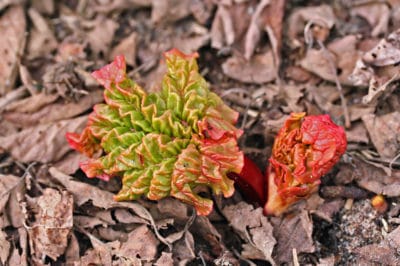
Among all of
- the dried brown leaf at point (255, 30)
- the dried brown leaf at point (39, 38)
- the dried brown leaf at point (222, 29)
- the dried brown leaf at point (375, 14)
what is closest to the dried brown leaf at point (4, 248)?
the dried brown leaf at point (39, 38)

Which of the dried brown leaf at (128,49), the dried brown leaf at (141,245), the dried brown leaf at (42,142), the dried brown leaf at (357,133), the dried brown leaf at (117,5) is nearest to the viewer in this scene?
the dried brown leaf at (141,245)

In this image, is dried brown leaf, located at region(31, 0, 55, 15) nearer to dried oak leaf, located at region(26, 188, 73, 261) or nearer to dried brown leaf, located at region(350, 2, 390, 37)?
dried oak leaf, located at region(26, 188, 73, 261)

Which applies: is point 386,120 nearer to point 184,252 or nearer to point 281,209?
point 281,209

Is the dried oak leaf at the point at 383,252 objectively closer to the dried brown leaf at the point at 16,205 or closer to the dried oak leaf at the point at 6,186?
the dried brown leaf at the point at 16,205

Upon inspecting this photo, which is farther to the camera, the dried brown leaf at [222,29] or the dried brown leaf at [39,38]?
the dried brown leaf at [39,38]

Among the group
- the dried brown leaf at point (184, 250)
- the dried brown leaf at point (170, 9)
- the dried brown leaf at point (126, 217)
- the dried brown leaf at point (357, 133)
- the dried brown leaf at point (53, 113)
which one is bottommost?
the dried brown leaf at point (184, 250)

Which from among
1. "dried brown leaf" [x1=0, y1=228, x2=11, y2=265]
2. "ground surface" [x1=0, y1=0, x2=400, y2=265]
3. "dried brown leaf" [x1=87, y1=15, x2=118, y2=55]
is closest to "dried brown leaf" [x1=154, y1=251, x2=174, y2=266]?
"ground surface" [x1=0, y1=0, x2=400, y2=265]
